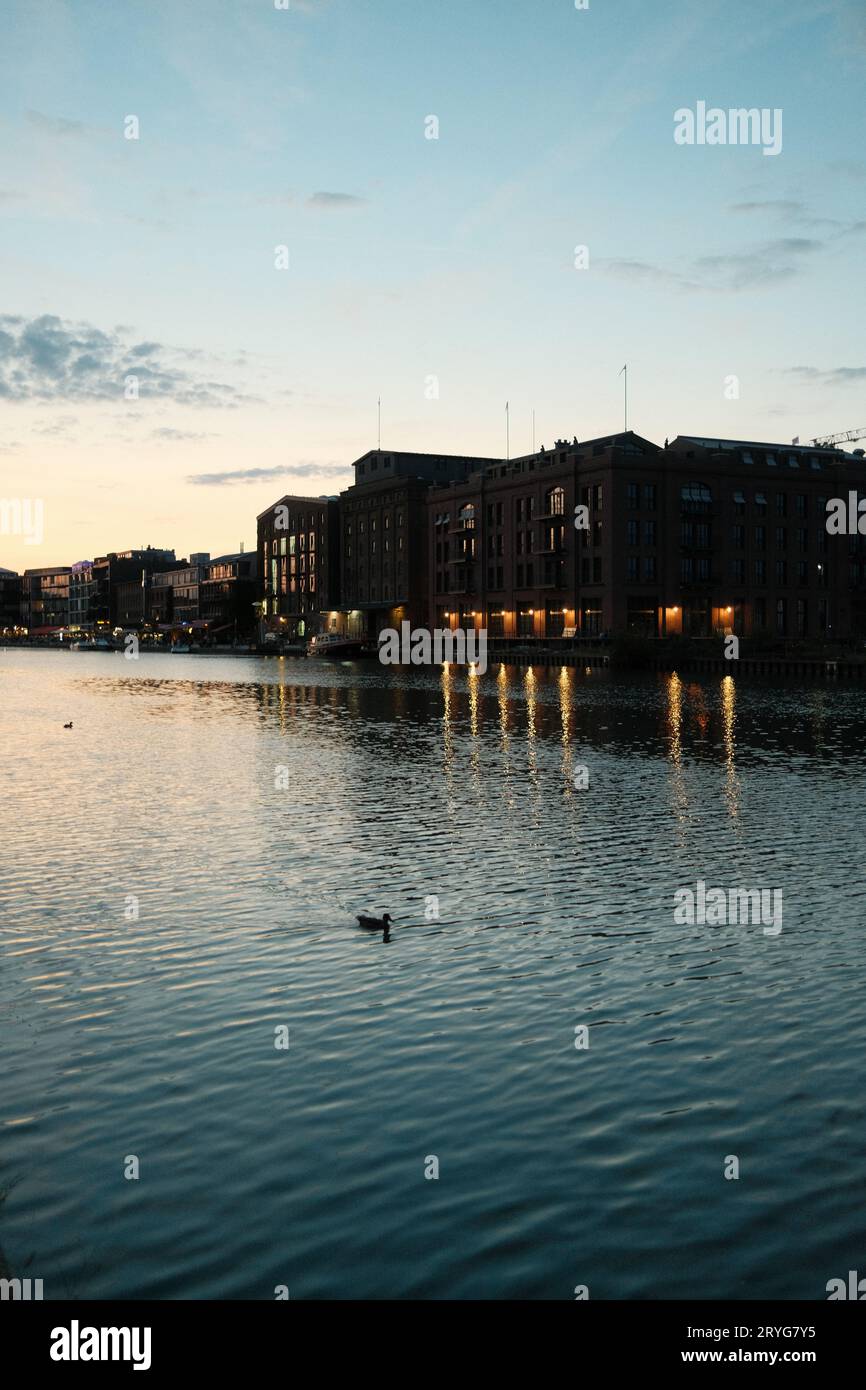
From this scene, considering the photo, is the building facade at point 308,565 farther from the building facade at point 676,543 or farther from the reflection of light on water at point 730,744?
the reflection of light on water at point 730,744

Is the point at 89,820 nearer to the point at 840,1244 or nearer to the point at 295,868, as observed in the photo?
the point at 295,868

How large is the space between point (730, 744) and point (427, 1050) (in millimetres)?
31868

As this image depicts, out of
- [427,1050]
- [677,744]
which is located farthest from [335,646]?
[427,1050]

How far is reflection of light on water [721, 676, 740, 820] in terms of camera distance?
2844 centimetres

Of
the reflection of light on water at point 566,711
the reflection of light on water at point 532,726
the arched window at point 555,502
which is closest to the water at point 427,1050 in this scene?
the reflection of light on water at point 532,726

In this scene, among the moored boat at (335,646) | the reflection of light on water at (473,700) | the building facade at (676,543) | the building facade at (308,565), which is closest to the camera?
the reflection of light on water at (473,700)

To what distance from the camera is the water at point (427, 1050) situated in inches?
316

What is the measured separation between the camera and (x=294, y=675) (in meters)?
104

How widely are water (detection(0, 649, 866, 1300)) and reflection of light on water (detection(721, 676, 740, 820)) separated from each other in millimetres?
516

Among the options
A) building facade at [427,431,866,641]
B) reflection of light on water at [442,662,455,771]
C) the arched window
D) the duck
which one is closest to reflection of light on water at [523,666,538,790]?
reflection of light on water at [442,662,455,771]

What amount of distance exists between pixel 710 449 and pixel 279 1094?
123m

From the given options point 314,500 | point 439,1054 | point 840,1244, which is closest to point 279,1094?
point 439,1054

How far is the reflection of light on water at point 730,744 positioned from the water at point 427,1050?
52 centimetres

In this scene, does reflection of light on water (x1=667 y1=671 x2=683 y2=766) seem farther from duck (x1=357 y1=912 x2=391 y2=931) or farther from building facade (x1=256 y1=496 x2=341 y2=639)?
building facade (x1=256 y1=496 x2=341 y2=639)
